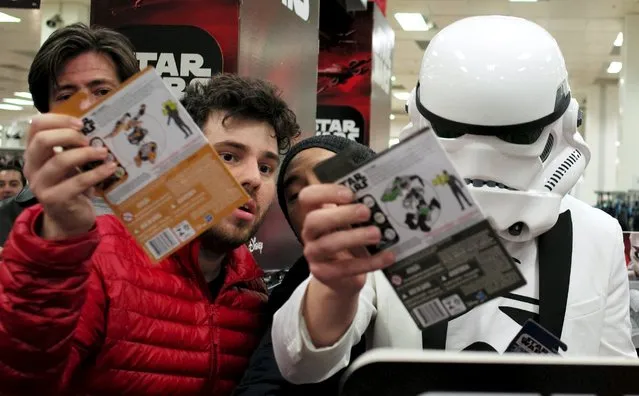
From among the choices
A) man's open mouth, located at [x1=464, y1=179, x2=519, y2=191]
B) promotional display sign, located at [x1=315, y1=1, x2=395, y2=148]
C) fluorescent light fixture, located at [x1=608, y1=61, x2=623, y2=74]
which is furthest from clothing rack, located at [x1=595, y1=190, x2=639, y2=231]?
man's open mouth, located at [x1=464, y1=179, x2=519, y2=191]

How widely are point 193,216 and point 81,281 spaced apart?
0.69 feet

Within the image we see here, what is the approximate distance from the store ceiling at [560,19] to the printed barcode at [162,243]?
26.8 ft

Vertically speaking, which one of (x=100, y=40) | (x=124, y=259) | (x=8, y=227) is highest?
(x=100, y=40)

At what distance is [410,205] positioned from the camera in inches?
30.8

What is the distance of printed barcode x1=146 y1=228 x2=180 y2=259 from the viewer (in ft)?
2.95

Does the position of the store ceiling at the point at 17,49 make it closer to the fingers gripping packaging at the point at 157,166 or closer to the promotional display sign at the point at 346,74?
the promotional display sign at the point at 346,74

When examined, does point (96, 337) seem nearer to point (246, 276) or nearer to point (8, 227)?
point (246, 276)

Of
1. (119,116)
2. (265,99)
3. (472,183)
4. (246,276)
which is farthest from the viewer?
(265,99)

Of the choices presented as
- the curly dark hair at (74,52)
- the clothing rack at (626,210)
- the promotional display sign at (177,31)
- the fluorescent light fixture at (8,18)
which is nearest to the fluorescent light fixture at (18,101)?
the fluorescent light fixture at (8,18)

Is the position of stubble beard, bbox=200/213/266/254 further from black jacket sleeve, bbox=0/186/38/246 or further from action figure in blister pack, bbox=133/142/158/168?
black jacket sleeve, bbox=0/186/38/246

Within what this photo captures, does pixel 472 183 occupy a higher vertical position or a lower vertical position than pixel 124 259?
higher

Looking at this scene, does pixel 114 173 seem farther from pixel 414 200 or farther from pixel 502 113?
pixel 502 113

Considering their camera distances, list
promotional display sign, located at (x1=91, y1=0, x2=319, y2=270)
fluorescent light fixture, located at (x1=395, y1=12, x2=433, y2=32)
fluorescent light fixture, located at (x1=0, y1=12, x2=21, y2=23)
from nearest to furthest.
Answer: promotional display sign, located at (x1=91, y1=0, x2=319, y2=270)
fluorescent light fixture, located at (x1=0, y1=12, x2=21, y2=23)
fluorescent light fixture, located at (x1=395, y1=12, x2=433, y2=32)

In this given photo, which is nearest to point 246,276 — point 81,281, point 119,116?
point 81,281
